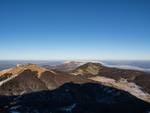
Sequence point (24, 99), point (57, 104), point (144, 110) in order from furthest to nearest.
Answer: point (24, 99), point (57, 104), point (144, 110)

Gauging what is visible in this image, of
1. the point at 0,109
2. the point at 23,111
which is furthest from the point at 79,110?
the point at 0,109

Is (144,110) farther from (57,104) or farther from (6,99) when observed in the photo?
(6,99)

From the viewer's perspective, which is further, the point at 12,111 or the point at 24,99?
the point at 24,99

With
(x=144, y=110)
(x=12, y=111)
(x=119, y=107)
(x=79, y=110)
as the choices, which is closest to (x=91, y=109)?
(x=79, y=110)

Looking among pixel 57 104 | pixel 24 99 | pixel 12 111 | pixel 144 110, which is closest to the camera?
pixel 12 111

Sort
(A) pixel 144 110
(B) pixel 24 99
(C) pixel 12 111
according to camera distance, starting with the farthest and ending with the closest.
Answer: (B) pixel 24 99, (A) pixel 144 110, (C) pixel 12 111

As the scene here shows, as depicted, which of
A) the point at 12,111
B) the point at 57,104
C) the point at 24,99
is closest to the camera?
the point at 12,111

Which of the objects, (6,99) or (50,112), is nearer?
(50,112)

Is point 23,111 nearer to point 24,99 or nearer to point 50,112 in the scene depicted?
point 50,112
